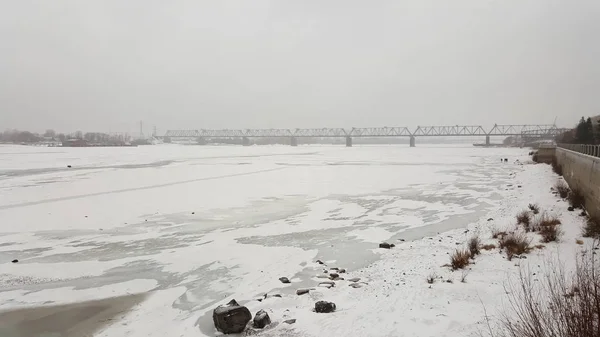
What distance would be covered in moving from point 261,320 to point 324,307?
50.6 inches

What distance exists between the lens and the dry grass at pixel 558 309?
378cm

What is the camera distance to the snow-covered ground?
24.4 feet

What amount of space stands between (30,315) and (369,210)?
14.3m

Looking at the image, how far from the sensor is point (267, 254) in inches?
466

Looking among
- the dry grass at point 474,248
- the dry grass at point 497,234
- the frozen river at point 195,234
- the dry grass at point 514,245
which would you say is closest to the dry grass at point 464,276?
the dry grass at point 474,248

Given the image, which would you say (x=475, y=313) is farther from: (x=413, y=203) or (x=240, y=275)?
(x=413, y=203)

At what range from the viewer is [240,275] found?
33.2 ft

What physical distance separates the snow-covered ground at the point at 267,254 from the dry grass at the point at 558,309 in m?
0.59

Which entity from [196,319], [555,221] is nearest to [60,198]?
[196,319]

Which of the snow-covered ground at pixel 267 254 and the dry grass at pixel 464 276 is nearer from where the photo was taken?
the snow-covered ground at pixel 267 254

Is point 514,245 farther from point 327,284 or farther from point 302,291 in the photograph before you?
point 302,291

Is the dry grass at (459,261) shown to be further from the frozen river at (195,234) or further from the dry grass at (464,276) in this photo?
the frozen river at (195,234)

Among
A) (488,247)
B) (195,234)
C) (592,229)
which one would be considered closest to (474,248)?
(488,247)

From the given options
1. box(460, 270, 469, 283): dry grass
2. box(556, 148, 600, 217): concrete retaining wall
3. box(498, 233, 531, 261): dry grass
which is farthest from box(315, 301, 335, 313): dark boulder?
box(556, 148, 600, 217): concrete retaining wall
